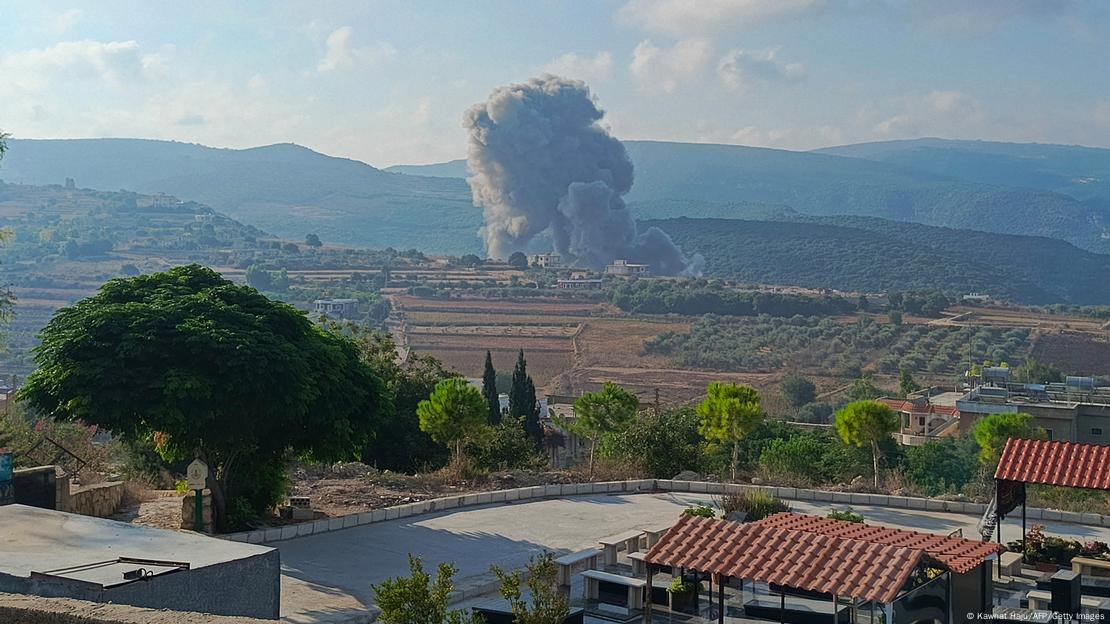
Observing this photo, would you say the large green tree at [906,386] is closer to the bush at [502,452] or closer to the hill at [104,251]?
the bush at [502,452]

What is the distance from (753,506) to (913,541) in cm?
504

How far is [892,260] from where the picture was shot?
14812cm

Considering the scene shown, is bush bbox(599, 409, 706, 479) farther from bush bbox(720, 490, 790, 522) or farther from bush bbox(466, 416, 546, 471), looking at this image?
bush bbox(720, 490, 790, 522)

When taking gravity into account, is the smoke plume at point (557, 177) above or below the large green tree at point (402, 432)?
above

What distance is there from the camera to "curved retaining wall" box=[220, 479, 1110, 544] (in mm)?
17078

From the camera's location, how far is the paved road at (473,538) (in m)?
13.5

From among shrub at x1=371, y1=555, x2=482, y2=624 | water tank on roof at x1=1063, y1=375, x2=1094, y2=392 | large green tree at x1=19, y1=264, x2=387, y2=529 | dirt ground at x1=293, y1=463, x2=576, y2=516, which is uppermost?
large green tree at x1=19, y1=264, x2=387, y2=529

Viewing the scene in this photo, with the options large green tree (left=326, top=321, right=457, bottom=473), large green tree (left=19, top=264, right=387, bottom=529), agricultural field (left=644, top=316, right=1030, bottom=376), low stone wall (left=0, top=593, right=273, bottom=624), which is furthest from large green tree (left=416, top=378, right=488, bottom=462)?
agricultural field (left=644, top=316, right=1030, bottom=376)

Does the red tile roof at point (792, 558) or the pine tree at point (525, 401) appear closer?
the red tile roof at point (792, 558)

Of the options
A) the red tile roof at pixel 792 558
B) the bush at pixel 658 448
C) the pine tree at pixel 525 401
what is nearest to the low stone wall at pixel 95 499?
the red tile roof at pixel 792 558

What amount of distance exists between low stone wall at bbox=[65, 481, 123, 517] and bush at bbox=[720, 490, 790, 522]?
889 cm

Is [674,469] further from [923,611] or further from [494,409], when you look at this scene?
[494,409]

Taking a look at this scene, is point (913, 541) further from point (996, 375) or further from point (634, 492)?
point (996, 375)

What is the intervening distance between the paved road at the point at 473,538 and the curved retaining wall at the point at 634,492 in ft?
0.75
